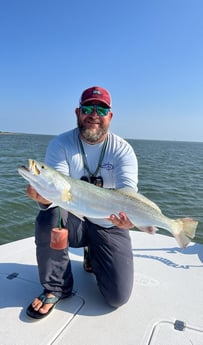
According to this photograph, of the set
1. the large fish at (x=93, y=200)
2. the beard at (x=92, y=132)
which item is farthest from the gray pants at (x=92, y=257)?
the beard at (x=92, y=132)

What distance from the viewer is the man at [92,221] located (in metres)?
3.15

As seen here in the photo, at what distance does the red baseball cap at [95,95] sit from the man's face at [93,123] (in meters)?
0.04

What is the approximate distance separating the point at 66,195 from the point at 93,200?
0.87 feet

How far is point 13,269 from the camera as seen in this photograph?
3844 mm

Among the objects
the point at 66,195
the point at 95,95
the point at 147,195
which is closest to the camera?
the point at 66,195

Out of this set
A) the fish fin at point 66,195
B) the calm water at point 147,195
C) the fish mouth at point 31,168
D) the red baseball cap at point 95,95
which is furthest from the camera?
the calm water at point 147,195

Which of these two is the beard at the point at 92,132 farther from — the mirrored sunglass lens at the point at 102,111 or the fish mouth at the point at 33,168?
the fish mouth at the point at 33,168

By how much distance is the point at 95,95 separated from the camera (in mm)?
3551

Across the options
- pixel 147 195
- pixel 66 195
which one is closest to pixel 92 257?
pixel 66 195

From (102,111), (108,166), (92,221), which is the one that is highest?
(102,111)

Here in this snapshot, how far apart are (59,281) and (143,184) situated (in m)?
12.9

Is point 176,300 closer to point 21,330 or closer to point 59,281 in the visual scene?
point 59,281

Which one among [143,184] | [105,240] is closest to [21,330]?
[105,240]

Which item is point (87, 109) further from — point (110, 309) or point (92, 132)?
point (110, 309)
